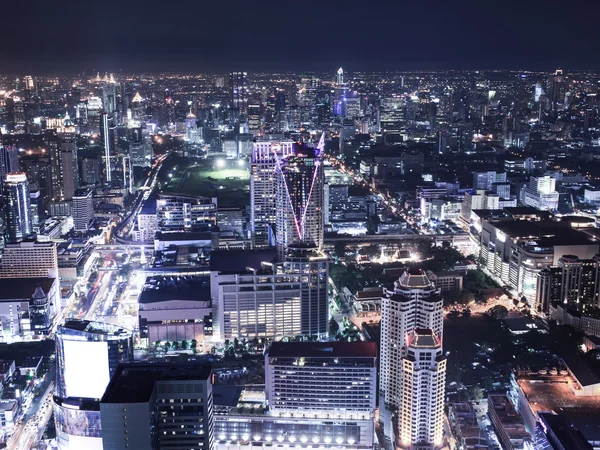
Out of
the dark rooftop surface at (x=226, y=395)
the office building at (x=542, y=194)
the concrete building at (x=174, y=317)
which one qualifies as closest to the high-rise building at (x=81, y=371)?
the dark rooftop surface at (x=226, y=395)

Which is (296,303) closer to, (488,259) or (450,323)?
(450,323)

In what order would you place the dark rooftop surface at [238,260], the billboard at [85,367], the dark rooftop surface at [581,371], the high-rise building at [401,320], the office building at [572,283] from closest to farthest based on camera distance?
1. the billboard at [85,367]
2. the high-rise building at [401,320]
3. the dark rooftop surface at [581,371]
4. the dark rooftop surface at [238,260]
5. the office building at [572,283]

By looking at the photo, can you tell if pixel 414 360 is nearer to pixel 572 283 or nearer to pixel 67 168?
pixel 572 283

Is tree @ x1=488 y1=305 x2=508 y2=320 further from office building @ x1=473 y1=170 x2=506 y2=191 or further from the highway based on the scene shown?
office building @ x1=473 y1=170 x2=506 y2=191

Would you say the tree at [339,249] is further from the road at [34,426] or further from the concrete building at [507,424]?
the road at [34,426]

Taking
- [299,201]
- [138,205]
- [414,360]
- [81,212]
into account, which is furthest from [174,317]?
[138,205]

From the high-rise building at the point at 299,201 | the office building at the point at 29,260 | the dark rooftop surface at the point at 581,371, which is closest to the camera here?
the dark rooftop surface at the point at 581,371
